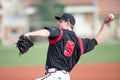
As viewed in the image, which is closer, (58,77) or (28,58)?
(58,77)

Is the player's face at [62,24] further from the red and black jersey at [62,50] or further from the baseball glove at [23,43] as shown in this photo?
the baseball glove at [23,43]

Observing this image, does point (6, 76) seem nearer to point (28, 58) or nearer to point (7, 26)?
point (28, 58)

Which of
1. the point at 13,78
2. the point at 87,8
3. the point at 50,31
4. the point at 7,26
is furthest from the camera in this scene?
the point at 87,8

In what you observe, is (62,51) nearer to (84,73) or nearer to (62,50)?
(62,50)

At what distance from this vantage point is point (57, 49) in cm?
526

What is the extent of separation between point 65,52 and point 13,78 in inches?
293

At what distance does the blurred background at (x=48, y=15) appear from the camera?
3216 cm

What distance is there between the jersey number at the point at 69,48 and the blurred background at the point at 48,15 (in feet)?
78.6

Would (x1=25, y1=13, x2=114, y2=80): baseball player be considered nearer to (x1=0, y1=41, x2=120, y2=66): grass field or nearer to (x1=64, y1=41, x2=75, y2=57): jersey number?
(x1=64, y1=41, x2=75, y2=57): jersey number

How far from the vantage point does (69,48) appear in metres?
5.33

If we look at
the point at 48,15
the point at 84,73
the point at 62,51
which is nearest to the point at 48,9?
the point at 48,15

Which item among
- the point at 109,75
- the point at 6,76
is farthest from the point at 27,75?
the point at 109,75

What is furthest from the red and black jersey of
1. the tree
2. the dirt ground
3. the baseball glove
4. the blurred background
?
the tree

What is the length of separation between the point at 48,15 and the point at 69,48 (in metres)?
27.1
